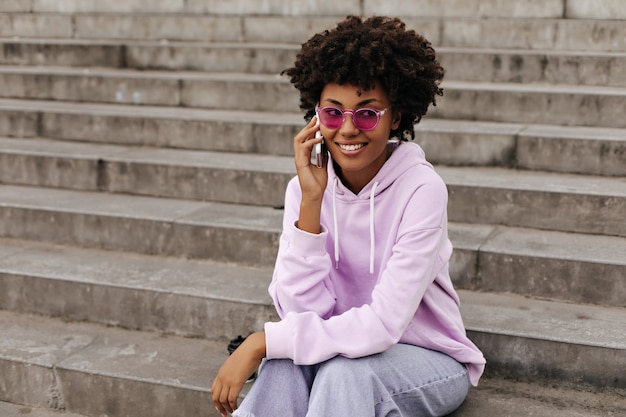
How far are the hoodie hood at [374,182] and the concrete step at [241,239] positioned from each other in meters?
1.03

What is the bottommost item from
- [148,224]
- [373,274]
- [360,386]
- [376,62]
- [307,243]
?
[360,386]

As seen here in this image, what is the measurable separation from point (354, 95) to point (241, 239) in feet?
5.42

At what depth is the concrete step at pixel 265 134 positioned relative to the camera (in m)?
4.31

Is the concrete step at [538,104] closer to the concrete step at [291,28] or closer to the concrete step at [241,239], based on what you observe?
the concrete step at [291,28]

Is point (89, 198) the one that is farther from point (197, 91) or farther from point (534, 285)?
point (534, 285)

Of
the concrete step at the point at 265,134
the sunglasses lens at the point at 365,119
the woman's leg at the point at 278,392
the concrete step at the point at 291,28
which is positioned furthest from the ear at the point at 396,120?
the concrete step at the point at 291,28

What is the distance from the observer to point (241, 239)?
13.4 ft

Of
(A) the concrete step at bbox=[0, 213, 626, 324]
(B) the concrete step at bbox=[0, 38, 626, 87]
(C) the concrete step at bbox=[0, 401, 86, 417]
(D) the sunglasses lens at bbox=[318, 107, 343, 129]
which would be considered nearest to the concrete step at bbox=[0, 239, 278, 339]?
(A) the concrete step at bbox=[0, 213, 626, 324]

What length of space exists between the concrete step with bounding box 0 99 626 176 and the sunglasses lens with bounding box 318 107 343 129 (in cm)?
206

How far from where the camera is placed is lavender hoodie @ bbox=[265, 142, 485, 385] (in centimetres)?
252

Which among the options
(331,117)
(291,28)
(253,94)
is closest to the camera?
(331,117)

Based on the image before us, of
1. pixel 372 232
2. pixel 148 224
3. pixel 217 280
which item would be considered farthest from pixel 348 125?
pixel 148 224

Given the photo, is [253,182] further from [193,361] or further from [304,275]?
[304,275]

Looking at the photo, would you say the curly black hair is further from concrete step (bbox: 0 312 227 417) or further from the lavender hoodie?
concrete step (bbox: 0 312 227 417)
